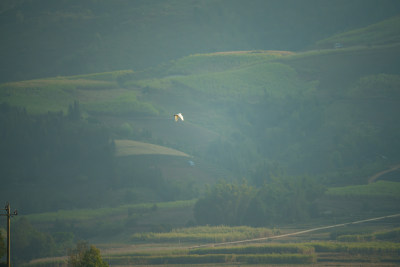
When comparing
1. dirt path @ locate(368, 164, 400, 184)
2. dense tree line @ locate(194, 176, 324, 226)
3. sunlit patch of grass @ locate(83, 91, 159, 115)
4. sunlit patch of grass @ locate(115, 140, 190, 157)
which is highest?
sunlit patch of grass @ locate(83, 91, 159, 115)

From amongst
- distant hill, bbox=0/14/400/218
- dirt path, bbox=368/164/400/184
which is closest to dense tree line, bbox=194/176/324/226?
distant hill, bbox=0/14/400/218

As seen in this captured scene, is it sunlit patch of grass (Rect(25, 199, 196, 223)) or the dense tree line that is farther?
sunlit patch of grass (Rect(25, 199, 196, 223))

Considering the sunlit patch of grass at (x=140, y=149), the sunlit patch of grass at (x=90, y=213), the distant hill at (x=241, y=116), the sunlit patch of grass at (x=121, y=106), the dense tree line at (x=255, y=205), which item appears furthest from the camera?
the sunlit patch of grass at (x=121, y=106)

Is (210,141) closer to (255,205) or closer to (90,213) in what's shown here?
(90,213)

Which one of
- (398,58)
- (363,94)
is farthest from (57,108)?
(398,58)

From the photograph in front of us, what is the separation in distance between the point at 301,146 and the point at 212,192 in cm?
4627

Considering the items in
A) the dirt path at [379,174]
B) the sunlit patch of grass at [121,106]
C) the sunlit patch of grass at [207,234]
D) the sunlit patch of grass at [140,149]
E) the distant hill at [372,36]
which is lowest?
the sunlit patch of grass at [207,234]

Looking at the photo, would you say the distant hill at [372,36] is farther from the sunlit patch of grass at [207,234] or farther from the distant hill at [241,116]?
the sunlit patch of grass at [207,234]

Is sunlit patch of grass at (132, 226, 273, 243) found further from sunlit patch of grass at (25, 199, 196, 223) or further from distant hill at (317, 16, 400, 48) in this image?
distant hill at (317, 16, 400, 48)

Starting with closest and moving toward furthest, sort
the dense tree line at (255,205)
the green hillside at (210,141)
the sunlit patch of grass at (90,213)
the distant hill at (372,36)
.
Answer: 1. the dense tree line at (255,205)
2. the sunlit patch of grass at (90,213)
3. the green hillside at (210,141)
4. the distant hill at (372,36)

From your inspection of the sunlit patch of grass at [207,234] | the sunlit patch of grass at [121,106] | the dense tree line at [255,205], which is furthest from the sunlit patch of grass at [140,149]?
the sunlit patch of grass at [207,234]

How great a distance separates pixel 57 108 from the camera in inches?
5561

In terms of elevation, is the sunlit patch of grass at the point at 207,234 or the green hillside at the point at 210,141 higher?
the green hillside at the point at 210,141

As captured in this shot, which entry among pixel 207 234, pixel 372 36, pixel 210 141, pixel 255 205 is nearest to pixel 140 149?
pixel 210 141
